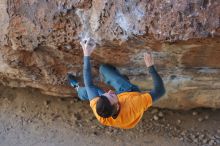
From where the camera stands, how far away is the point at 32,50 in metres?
4.40

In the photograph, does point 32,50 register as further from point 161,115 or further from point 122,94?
point 161,115

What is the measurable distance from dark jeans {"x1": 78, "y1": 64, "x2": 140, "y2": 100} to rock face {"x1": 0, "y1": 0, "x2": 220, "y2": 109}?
7 cm

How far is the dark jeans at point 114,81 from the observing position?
4.03 m

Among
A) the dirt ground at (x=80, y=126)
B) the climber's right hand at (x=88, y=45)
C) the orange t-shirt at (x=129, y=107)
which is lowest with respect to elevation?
the dirt ground at (x=80, y=126)

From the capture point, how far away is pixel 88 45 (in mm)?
3988

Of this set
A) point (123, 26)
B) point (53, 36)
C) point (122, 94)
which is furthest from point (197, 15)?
point (53, 36)

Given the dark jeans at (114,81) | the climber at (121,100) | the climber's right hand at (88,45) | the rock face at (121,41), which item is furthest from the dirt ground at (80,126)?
the climber's right hand at (88,45)

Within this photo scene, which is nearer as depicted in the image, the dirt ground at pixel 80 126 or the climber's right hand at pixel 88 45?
the climber's right hand at pixel 88 45

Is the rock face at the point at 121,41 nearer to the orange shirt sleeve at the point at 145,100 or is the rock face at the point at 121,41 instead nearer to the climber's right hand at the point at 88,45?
the climber's right hand at the point at 88,45

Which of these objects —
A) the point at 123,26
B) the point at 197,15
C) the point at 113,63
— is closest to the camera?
the point at 197,15

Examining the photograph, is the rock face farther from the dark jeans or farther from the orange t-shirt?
the orange t-shirt

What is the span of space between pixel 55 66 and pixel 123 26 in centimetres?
117

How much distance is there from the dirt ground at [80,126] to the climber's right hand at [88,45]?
147 cm

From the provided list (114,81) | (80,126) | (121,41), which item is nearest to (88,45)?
(121,41)
